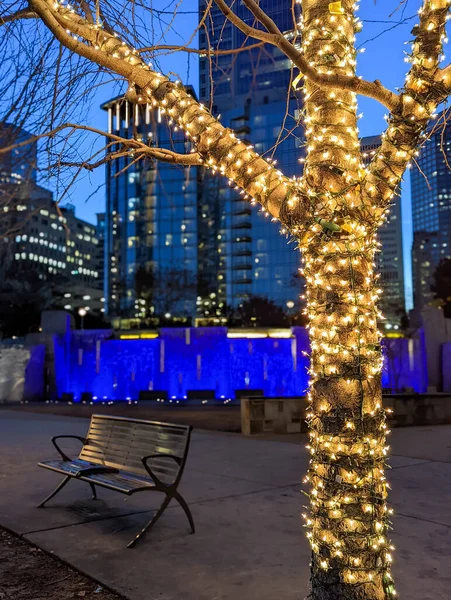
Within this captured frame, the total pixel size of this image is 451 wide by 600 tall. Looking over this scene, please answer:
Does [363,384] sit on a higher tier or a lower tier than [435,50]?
lower

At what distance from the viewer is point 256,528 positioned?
501 centimetres

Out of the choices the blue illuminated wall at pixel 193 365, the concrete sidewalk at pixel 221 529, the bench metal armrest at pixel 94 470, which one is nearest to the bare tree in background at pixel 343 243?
the concrete sidewalk at pixel 221 529

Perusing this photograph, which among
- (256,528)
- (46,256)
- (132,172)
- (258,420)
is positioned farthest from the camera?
(46,256)

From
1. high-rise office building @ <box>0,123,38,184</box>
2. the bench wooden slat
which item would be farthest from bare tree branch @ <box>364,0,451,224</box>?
the bench wooden slat

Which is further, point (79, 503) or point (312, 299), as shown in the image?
point (79, 503)

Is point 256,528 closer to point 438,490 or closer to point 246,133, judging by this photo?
point 438,490

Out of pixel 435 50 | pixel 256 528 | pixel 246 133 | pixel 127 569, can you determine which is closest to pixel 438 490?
pixel 256 528

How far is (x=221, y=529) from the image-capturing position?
500 centimetres

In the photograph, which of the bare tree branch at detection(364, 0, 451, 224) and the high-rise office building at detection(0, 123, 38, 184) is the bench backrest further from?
the bare tree branch at detection(364, 0, 451, 224)

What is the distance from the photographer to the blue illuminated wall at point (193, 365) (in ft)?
93.5

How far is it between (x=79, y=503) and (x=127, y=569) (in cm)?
213

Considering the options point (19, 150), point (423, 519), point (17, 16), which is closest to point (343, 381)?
point (423, 519)

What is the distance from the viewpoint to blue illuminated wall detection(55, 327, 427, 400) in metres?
28.5

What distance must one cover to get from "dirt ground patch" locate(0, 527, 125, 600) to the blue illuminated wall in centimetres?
2403
